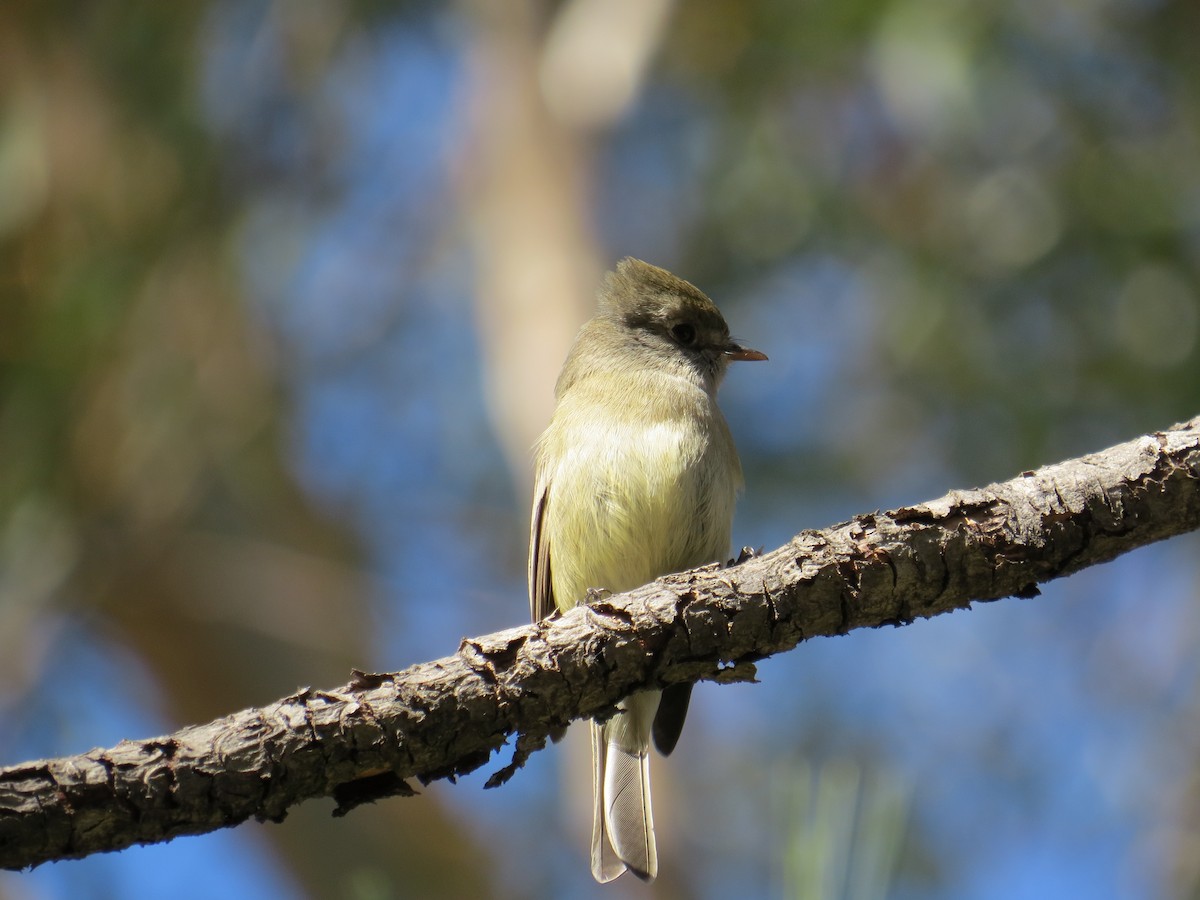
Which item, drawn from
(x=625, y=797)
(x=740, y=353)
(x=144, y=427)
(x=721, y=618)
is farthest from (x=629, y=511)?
(x=144, y=427)

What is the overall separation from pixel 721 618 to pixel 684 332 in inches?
86.1

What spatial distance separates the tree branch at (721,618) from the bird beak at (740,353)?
1.99 metres

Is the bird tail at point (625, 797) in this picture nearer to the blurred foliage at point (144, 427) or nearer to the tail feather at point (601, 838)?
the tail feather at point (601, 838)

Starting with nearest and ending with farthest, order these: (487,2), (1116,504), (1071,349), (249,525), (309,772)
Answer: (309,772) < (1116,504) < (1071,349) < (249,525) < (487,2)

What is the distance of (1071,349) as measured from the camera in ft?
18.6

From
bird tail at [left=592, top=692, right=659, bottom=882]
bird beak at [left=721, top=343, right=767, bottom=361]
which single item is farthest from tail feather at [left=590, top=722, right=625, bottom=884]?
bird beak at [left=721, top=343, right=767, bottom=361]

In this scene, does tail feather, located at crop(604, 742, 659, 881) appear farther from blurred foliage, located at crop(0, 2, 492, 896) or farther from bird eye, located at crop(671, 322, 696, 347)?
blurred foliage, located at crop(0, 2, 492, 896)

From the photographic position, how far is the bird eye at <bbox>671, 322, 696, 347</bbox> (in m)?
4.30

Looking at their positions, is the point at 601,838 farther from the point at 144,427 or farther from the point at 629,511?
the point at 144,427

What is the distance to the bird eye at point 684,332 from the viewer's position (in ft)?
14.1

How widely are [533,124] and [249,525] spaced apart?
2.65 meters

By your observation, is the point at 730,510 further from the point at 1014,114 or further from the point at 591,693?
the point at 1014,114

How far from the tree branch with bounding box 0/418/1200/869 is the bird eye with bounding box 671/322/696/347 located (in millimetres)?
2042

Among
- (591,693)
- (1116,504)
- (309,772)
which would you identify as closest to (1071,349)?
(1116,504)
